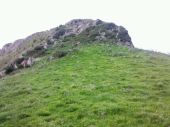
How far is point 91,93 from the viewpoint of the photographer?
99.0 ft

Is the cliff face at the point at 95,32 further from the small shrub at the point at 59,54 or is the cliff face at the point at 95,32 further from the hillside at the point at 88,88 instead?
the small shrub at the point at 59,54

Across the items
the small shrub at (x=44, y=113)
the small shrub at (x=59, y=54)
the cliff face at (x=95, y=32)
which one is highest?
the cliff face at (x=95, y=32)

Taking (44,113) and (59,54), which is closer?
(44,113)

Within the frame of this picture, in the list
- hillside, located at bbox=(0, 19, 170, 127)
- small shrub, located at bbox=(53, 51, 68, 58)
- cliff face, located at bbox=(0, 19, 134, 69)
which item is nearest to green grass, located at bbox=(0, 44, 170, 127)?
hillside, located at bbox=(0, 19, 170, 127)

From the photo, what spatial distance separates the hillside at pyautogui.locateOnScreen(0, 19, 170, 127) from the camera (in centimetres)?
2386

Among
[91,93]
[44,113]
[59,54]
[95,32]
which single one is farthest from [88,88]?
[95,32]

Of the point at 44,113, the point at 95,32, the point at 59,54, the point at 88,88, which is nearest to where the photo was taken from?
the point at 44,113

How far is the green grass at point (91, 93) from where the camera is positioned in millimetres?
23594

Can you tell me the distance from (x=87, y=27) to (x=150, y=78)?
103ft

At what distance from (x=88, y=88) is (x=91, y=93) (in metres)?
1.76

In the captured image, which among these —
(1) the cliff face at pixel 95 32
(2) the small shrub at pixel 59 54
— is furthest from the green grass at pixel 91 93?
(1) the cliff face at pixel 95 32

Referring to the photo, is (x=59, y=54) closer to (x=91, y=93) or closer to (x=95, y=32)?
(x=95, y=32)

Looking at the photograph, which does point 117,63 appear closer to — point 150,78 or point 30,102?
point 150,78

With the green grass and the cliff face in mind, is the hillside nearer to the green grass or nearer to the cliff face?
the green grass
